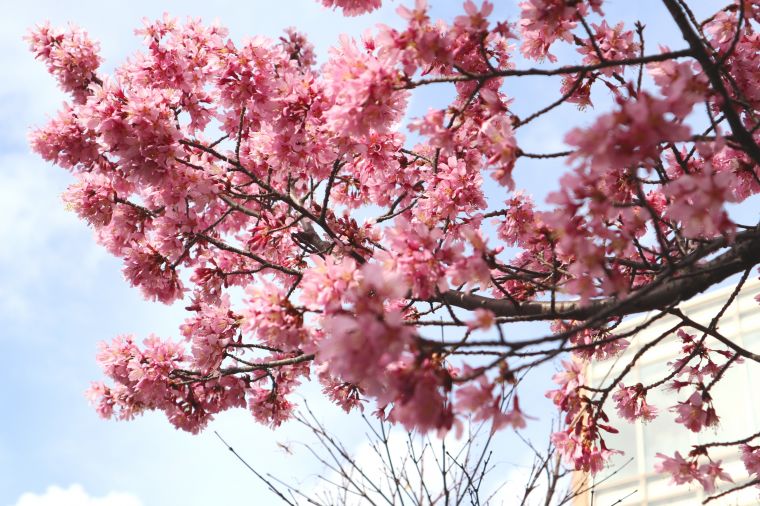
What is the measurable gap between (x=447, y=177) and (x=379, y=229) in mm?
641

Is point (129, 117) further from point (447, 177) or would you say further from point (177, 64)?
point (447, 177)

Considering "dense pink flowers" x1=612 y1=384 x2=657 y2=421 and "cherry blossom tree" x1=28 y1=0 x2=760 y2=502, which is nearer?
"cherry blossom tree" x1=28 y1=0 x2=760 y2=502

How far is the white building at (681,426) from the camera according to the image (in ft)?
46.2

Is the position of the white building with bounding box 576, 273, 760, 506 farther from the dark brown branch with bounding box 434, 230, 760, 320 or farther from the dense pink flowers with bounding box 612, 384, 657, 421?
the dark brown branch with bounding box 434, 230, 760, 320

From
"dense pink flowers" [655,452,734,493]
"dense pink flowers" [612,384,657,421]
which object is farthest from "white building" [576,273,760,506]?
"dense pink flowers" [655,452,734,493]

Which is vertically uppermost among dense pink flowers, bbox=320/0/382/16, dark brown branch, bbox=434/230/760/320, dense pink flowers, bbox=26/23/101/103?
dense pink flowers, bbox=26/23/101/103

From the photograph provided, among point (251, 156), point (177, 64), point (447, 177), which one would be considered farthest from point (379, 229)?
point (177, 64)

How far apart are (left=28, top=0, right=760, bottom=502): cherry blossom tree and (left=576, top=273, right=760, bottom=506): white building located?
1027cm

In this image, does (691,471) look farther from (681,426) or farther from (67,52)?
(681,426)

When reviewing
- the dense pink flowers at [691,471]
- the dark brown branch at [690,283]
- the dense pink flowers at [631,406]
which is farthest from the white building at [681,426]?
the dark brown branch at [690,283]

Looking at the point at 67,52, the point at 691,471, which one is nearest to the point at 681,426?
the point at 691,471

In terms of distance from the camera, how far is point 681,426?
14.8 metres

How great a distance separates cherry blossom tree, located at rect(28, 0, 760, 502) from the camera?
223cm

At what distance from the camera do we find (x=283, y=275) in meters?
4.73
